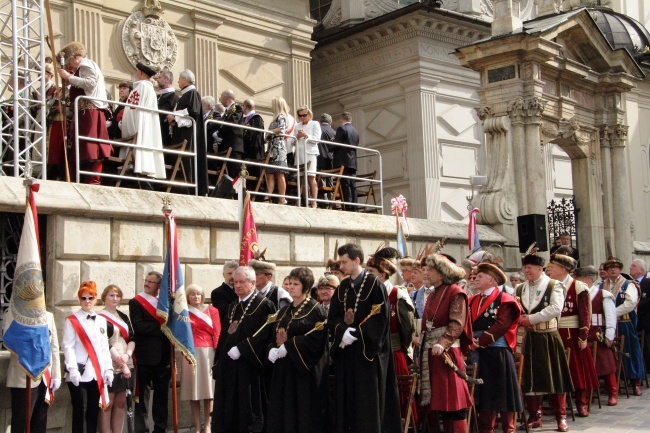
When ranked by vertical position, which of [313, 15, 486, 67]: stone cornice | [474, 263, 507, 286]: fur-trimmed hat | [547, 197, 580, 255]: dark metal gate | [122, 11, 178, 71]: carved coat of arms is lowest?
[474, 263, 507, 286]: fur-trimmed hat

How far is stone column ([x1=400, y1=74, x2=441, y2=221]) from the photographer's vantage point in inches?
866

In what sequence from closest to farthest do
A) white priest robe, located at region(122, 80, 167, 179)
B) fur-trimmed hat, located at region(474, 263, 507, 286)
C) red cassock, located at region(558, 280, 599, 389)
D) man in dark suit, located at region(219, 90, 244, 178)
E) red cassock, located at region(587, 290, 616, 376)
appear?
fur-trimmed hat, located at region(474, 263, 507, 286) → white priest robe, located at region(122, 80, 167, 179) → red cassock, located at region(558, 280, 599, 389) → red cassock, located at region(587, 290, 616, 376) → man in dark suit, located at region(219, 90, 244, 178)

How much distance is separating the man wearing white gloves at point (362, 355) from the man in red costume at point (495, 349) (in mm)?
1388

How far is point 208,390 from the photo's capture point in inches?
405

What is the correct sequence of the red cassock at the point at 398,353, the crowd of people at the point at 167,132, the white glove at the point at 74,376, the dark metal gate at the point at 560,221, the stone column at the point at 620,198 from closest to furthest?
the white glove at the point at 74,376, the red cassock at the point at 398,353, the crowd of people at the point at 167,132, the stone column at the point at 620,198, the dark metal gate at the point at 560,221

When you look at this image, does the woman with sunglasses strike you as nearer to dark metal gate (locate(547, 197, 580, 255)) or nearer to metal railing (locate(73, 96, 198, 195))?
metal railing (locate(73, 96, 198, 195))

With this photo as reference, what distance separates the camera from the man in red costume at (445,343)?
8773mm

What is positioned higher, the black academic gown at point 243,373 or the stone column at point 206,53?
the stone column at point 206,53

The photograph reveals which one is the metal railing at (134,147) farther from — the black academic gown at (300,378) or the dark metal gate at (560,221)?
the dark metal gate at (560,221)

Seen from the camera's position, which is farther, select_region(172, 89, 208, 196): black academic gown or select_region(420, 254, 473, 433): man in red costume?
select_region(172, 89, 208, 196): black academic gown

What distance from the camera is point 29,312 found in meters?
8.59

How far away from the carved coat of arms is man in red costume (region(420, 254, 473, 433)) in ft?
33.5

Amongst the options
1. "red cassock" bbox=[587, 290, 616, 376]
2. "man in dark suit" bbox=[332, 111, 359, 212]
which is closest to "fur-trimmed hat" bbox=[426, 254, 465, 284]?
"red cassock" bbox=[587, 290, 616, 376]

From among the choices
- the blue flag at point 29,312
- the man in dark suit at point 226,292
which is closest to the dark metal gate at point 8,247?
the blue flag at point 29,312
